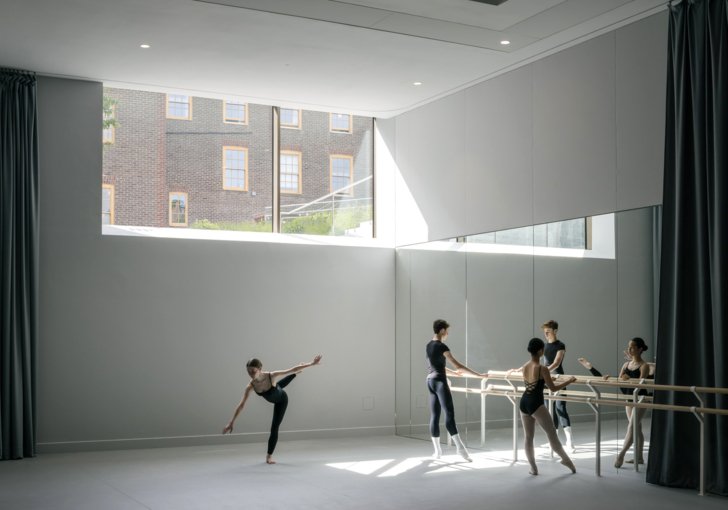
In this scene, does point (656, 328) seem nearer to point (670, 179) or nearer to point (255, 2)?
point (670, 179)

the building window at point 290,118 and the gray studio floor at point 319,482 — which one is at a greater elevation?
the building window at point 290,118

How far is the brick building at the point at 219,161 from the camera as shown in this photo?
10766 mm

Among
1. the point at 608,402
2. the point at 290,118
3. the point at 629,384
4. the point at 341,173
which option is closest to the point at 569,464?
the point at 608,402

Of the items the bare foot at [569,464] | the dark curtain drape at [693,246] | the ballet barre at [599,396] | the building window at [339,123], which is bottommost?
the bare foot at [569,464]

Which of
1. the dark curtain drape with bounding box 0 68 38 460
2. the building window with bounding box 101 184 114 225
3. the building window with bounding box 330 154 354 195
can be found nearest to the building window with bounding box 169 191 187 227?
the building window with bounding box 101 184 114 225

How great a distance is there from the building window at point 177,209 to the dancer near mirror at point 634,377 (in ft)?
19.4

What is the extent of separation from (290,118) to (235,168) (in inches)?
42.8

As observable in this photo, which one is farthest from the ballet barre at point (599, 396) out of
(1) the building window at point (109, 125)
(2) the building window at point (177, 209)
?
(1) the building window at point (109, 125)

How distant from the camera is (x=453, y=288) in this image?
1084 centimetres

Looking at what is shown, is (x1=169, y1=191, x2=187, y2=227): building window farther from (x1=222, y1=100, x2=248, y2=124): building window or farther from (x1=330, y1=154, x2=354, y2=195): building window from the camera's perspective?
(x1=330, y1=154, x2=354, y2=195): building window

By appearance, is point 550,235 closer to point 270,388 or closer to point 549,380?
point 549,380

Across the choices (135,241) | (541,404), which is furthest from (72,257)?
(541,404)

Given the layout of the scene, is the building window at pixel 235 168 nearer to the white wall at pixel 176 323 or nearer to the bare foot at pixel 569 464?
the white wall at pixel 176 323

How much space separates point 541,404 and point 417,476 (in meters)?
1.39
